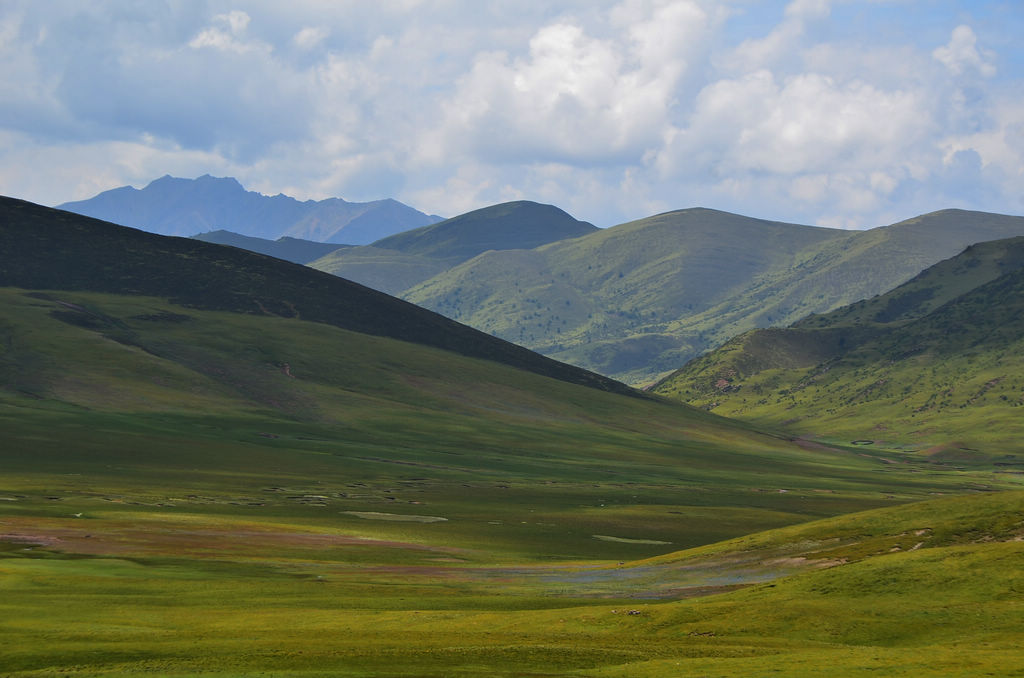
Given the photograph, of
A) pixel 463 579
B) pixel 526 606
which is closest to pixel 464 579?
pixel 463 579

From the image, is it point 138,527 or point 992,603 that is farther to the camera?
point 138,527

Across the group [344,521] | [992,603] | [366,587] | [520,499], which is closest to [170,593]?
[366,587]

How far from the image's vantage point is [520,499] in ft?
497

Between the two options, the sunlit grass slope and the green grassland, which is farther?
the green grassland

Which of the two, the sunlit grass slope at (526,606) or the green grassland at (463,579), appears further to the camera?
the green grassland at (463,579)

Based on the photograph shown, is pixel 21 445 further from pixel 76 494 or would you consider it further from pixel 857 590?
pixel 857 590

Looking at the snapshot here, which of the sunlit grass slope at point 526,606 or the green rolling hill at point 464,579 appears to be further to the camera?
the green rolling hill at point 464,579

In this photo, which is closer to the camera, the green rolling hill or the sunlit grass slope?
the sunlit grass slope

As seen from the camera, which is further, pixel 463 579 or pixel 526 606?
pixel 463 579

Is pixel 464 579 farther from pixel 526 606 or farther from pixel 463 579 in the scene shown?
pixel 526 606

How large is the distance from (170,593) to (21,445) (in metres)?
108

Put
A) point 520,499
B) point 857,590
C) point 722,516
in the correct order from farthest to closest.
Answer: point 520,499 → point 722,516 → point 857,590

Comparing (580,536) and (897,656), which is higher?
(897,656)

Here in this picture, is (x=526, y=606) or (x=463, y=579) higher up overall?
(x=526, y=606)
